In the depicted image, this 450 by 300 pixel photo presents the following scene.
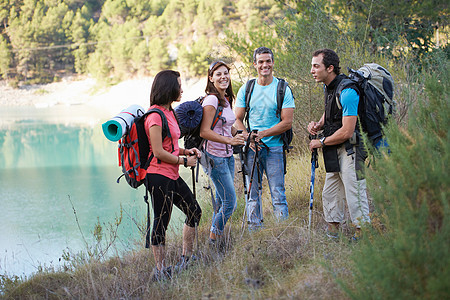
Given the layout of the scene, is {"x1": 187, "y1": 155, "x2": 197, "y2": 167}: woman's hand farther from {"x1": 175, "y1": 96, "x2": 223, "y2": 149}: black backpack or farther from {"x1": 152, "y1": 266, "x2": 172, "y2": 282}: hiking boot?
{"x1": 152, "y1": 266, "x2": 172, "y2": 282}: hiking boot

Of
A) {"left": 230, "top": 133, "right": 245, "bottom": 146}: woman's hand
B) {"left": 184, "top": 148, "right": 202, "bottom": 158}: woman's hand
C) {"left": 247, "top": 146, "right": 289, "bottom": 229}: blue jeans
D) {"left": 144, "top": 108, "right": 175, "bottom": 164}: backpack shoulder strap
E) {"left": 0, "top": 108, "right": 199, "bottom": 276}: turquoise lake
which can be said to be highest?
{"left": 144, "top": 108, "right": 175, "bottom": 164}: backpack shoulder strap

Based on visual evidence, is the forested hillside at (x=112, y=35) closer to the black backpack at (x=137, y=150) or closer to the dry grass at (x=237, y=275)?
the dry grass at (x=237, y=275)

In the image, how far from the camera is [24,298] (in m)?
3.10

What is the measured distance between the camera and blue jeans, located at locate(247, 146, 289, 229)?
11.6 feet

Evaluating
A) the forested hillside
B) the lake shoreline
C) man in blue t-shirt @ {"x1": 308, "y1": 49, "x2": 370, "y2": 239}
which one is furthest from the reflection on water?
the forested hillside

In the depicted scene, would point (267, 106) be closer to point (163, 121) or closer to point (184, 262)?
point (163, 121)

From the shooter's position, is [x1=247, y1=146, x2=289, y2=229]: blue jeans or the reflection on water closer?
[x1=247, y1=146, x2=289, y2=229]: blue jeans

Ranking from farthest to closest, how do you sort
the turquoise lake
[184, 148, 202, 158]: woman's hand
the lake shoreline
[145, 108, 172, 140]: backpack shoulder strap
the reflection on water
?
the lake shoreline, the reflection on water, the turquoise lake, [184, 148, 202, 158]: woman's hand, [145, 108, 172, 140]: backpack shoulder strap

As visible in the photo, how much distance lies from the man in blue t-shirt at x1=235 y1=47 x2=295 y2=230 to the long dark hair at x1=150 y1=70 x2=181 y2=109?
0.81 metres

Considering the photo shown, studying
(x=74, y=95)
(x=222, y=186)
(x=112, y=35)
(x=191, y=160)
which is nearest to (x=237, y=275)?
(x=222, y=186)

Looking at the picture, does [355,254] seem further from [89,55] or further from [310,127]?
[89,55]

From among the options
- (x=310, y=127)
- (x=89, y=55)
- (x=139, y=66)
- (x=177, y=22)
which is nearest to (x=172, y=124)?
(x=310, y=127)

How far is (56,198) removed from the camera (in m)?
10.7

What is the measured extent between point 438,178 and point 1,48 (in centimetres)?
6604
